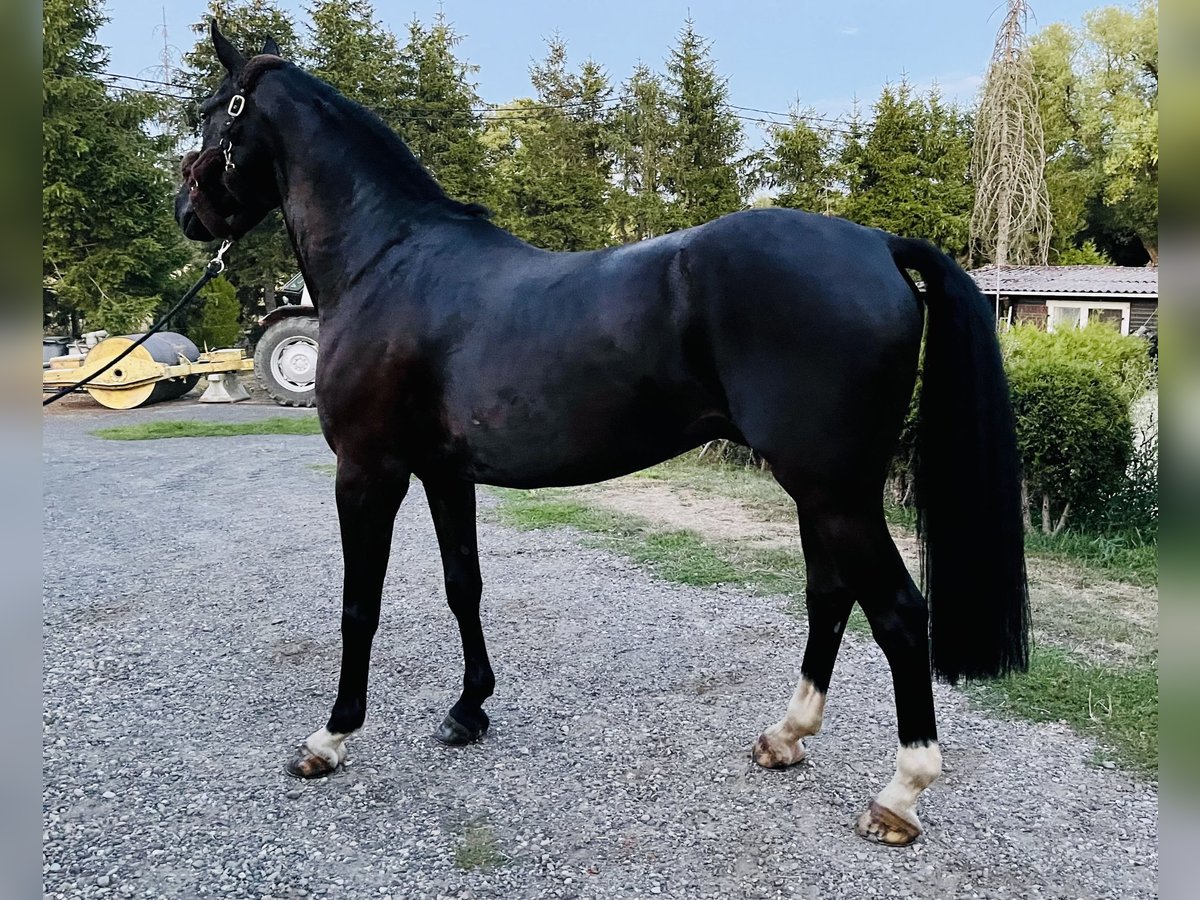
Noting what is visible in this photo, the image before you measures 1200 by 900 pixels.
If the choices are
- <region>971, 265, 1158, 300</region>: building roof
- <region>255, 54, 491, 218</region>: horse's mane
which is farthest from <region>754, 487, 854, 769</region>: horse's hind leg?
<region>971, 265, 1158, 300</region>: building roof

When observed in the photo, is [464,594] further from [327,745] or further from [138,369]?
[138,369]

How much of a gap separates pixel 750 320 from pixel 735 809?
1.52 metres

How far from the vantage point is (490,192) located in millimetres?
17422

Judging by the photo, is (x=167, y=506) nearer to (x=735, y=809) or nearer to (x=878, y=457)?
(x=735, y=809)

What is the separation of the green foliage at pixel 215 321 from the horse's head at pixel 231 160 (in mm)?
17136

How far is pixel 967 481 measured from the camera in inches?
89.6

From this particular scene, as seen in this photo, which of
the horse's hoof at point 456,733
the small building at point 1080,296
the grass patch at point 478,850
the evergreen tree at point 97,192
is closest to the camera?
the grass patch at point 478,850

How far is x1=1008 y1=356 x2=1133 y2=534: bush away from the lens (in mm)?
5297

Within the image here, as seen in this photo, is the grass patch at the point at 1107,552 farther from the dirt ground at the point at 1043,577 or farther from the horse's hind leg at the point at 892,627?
the horse's hind leg at the point at 892,627

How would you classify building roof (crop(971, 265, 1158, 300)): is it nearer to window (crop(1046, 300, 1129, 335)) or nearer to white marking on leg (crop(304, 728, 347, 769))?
window (crop(1046, 300, 1129, 335))

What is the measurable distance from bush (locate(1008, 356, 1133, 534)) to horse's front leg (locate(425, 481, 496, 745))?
3.99 meters

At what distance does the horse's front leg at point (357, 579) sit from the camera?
2623 mm

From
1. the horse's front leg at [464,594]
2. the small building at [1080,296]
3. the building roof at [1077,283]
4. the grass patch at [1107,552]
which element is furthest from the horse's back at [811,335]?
the small building at [1080,296]
